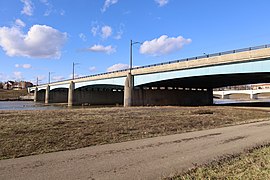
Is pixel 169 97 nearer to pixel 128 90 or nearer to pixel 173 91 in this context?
pixel 173 91

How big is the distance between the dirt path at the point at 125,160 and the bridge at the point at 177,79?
2077 cm

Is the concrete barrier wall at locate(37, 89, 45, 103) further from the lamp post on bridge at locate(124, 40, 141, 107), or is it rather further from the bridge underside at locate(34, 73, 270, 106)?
the lamp post on bridge at locate(124, 40, 141, 107)

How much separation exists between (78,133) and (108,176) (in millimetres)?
5908

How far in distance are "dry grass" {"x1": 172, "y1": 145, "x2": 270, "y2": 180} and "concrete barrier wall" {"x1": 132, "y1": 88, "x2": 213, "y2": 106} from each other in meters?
38.0

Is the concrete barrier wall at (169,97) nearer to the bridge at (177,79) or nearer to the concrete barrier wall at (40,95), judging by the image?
the bridge at (177,79)

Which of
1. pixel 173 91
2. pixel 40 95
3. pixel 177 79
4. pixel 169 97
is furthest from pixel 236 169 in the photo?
pixel 40 95

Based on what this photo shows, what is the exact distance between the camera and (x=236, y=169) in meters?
6.18

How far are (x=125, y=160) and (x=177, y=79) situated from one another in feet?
110

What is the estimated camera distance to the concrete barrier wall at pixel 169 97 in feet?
152

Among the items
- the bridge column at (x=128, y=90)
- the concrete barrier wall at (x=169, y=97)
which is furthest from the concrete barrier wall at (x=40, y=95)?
the bridge column at (x=128, y=90)

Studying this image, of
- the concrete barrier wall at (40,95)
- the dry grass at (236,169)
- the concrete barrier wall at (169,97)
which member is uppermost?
the concrete barrier wall at (40,95)

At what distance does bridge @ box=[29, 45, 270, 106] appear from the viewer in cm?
2941

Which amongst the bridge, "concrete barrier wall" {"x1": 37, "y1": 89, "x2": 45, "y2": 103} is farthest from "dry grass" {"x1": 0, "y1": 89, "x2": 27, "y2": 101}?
the bridge

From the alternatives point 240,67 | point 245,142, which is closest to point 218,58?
A: point 240,67
